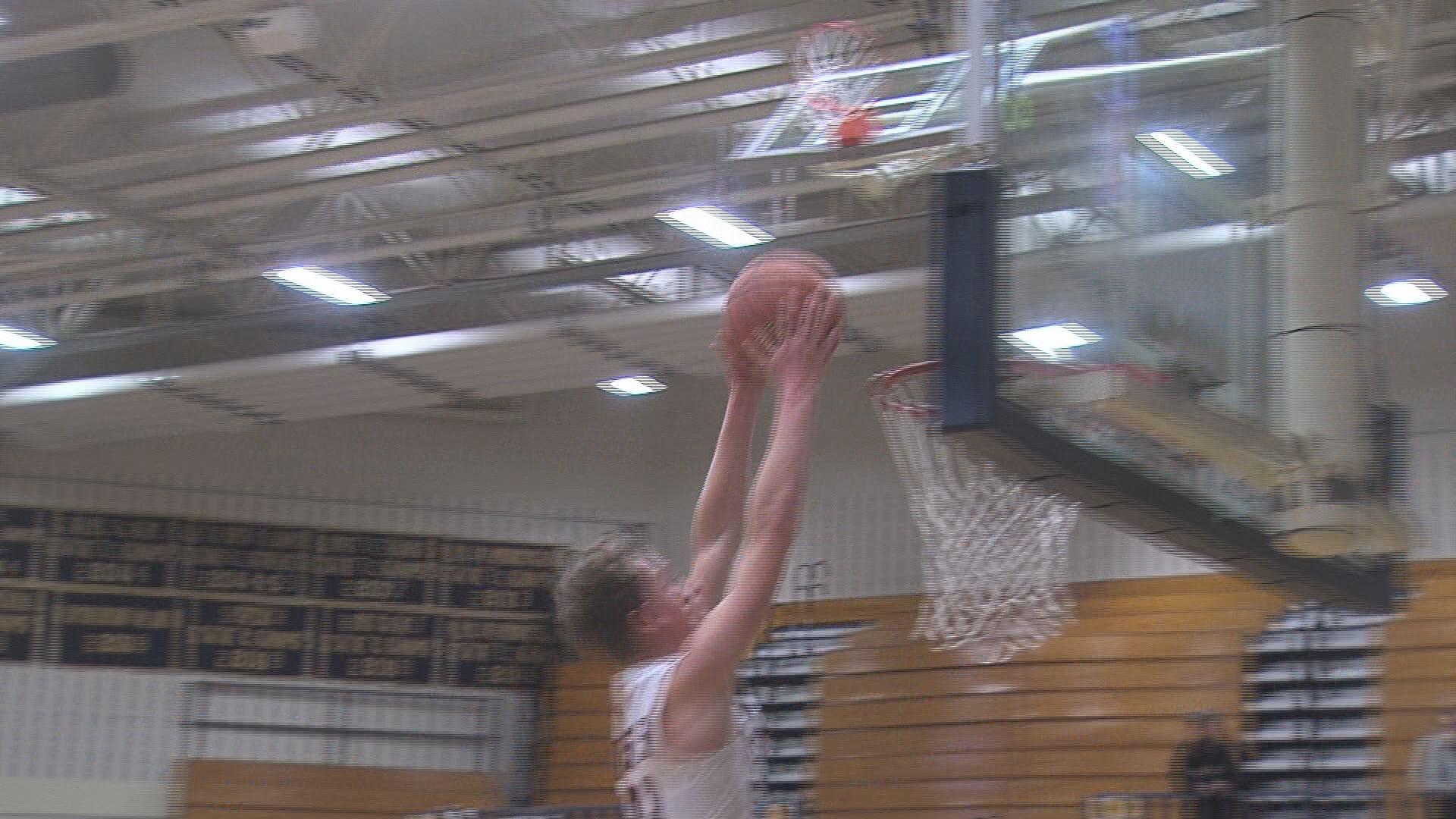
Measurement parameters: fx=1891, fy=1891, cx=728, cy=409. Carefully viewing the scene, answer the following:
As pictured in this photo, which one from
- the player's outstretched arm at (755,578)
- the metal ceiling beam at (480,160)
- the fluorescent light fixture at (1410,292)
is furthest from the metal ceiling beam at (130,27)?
the fluorescent light fixture at (1410,292)

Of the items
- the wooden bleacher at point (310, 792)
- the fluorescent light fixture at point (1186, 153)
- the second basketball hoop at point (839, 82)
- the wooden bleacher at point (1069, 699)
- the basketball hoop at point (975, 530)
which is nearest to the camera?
the fluorescent light fixture at point (1186, 153)

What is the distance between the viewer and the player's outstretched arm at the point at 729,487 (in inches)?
137

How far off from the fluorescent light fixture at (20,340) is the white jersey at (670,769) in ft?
41.0

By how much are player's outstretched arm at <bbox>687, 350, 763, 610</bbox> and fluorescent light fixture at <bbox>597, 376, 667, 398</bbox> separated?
1098 cm

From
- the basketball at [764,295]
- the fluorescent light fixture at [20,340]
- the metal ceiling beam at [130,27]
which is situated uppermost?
the metal ceiling beam at [130,27]

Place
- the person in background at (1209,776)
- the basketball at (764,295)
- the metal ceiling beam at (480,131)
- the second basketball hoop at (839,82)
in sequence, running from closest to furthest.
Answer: the basketball at (764,295) → the second basketball hoop at (839,82) → the metal ceiling beam at (480,131) → the person in background at (1209,776)

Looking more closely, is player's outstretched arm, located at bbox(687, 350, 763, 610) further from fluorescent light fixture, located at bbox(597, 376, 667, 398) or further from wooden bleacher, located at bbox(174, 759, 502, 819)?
wooden bleacher, located at bbox(174, 759, 502, 819)

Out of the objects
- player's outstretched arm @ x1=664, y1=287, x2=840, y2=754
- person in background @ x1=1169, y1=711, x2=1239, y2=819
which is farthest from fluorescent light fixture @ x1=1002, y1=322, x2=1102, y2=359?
person in background @ x1=1169, y1=711, x2=1239, y2=819

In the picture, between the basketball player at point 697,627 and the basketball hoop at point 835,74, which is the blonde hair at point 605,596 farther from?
the basketball hoop at point 835,74

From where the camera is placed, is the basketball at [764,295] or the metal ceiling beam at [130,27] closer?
the basketball at [764,295]

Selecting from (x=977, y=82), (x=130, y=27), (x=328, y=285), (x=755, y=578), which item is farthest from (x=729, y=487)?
(x=328, y=285)

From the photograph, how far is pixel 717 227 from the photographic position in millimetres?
12250

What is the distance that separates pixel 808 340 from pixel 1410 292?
34.1ft

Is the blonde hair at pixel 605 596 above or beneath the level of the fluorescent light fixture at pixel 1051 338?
beneath
